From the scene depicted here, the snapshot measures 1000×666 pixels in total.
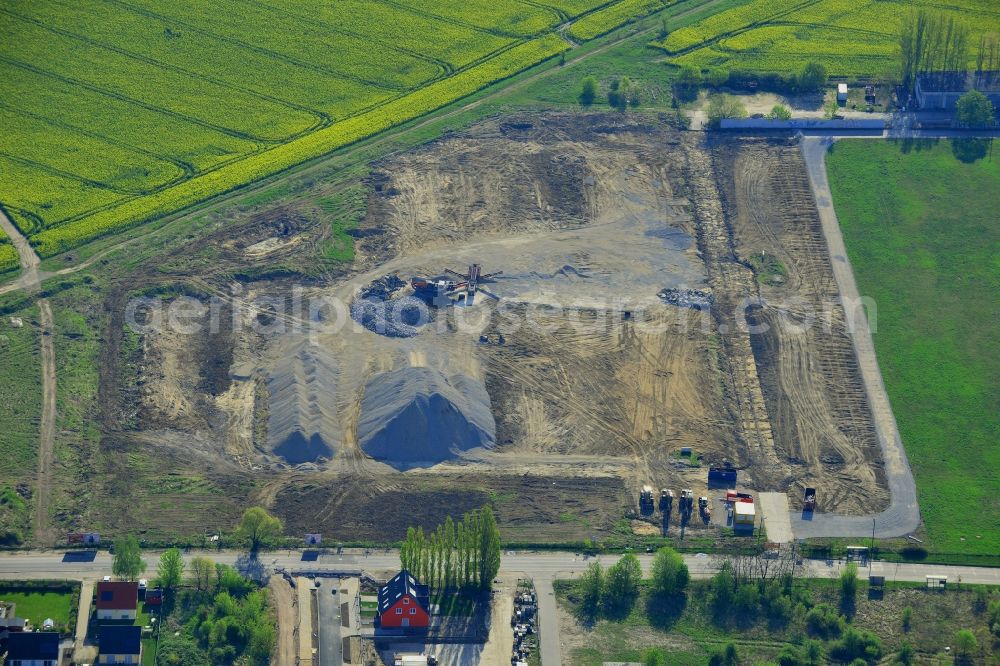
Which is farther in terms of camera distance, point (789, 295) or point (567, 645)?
point (789, 295)

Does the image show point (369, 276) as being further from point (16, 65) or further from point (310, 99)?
point (16, 65)

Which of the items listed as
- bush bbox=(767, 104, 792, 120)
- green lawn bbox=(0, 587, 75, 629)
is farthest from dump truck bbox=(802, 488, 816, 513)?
bush bbox=(767, 104, 792, 120)

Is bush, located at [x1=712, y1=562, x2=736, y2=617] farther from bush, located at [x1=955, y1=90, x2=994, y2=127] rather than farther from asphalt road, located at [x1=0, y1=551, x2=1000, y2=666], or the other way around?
bush, located at [x1=955, y1=90, x2=994, y2=127]

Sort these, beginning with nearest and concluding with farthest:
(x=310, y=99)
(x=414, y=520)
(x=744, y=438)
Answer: (x=414, y=520)
(x=744, y=438)
(x=310, y=99)

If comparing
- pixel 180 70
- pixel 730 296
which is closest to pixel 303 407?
pixel 730 296

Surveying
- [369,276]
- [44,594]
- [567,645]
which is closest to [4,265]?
[369,276]

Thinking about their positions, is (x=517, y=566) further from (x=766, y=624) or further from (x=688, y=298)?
(x=688, y=298)

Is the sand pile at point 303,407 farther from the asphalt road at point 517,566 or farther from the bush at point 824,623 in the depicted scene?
the bush at point 824,623
